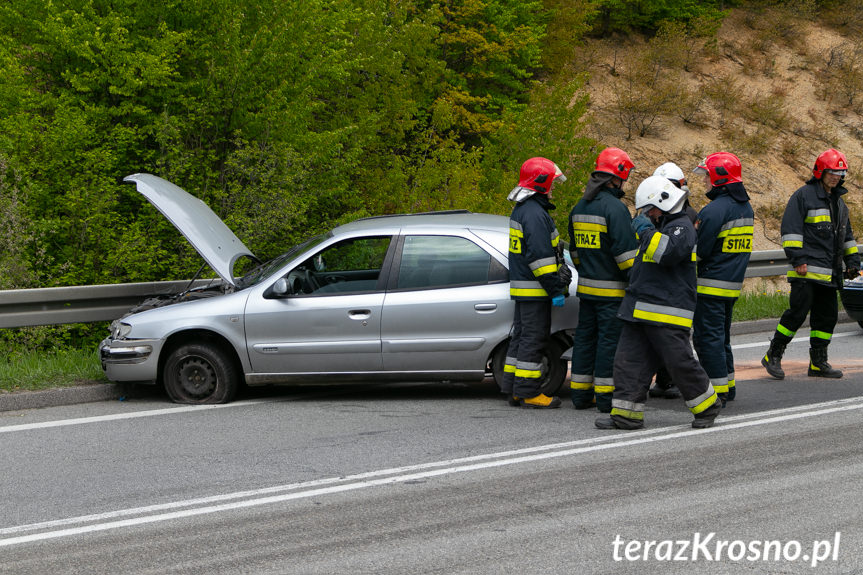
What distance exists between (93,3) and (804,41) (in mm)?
26152

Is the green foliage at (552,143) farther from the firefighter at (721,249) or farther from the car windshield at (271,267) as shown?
the firefighter at (721,249)

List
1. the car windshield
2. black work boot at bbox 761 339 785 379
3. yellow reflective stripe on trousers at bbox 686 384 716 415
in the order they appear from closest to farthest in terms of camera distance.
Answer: yellow reflective stripe on trousers at bbox 686 384 716 415
the car windshield
black work boot at bbox 761 339 785 379

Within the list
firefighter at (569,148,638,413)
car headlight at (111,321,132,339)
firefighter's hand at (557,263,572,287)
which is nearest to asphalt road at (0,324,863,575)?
firefighter at (569,148,638,413)

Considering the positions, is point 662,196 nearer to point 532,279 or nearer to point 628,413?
point 532,279

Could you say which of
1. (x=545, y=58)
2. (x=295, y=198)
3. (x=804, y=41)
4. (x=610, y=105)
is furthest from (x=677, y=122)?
(x=295, y=198)

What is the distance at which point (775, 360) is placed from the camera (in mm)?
8938

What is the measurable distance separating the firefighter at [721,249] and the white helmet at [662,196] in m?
0.88

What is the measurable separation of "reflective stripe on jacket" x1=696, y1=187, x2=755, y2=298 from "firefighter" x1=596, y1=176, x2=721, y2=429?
2.48ft

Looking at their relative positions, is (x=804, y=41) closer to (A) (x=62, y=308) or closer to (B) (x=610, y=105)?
(B) (x=610, y=105)

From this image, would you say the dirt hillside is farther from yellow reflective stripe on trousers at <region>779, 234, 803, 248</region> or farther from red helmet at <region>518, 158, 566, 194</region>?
red helmet at <region>518, 158, 566, 194</region>

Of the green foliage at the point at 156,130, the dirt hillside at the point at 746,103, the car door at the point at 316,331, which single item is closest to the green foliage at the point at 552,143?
the dirt hillside at the point at 746,103

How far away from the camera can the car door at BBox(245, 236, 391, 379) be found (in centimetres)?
795

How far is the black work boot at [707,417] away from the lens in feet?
22.7

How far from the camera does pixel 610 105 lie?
93.8 ft
